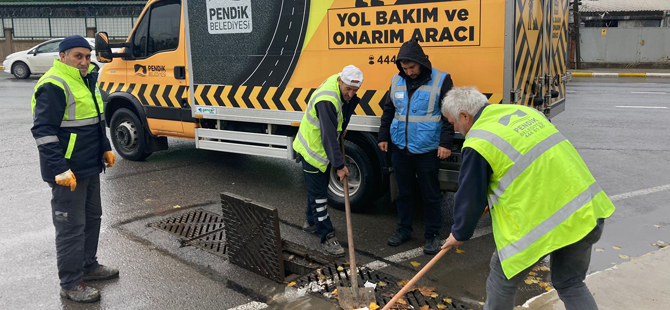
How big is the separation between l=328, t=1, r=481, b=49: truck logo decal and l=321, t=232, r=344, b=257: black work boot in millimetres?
1895

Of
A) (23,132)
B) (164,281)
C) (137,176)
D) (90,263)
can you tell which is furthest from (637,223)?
(23,132)

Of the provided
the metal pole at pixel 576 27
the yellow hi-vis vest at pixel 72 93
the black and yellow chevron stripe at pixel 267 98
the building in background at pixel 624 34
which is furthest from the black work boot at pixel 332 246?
the building in background at pixel 624 34

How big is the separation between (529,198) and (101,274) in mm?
3379

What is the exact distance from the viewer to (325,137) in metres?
4.87

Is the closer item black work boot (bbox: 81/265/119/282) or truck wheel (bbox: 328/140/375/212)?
black work boot (bbox: 81/265/119/282)

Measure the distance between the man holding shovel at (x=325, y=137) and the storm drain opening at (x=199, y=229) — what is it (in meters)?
0.93

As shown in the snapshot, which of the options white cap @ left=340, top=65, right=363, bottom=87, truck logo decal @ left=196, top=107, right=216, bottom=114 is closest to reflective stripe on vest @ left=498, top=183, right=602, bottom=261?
white cap @ left=340, top=65, right=363, bottom=87

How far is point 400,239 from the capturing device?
5309 mm

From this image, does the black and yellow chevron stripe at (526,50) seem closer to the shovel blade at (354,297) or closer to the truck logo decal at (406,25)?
the truck logo decal at (406,25)

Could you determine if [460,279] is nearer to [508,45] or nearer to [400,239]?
[400,239]

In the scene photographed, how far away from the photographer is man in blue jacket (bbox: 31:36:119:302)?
159 inches

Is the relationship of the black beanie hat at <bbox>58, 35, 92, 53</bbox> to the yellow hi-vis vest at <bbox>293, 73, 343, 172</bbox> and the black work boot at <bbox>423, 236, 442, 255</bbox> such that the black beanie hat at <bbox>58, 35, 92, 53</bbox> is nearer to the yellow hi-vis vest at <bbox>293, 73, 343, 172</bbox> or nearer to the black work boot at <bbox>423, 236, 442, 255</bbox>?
the yellow hi-vis vest at <bbox>293, 73, 343, 172</bbox>

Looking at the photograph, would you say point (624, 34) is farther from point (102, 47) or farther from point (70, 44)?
point (70, 44)

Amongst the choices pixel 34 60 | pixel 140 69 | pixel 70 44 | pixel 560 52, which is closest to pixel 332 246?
pixel 70 44
